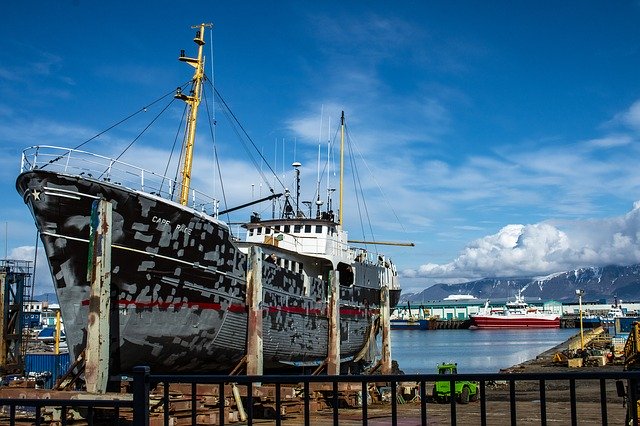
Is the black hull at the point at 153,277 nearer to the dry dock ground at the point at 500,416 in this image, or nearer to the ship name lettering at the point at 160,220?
the ship name lettering at the point at 160,220

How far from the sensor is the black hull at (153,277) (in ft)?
56.9

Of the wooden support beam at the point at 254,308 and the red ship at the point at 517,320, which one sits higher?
the wooden support beam at the point at 254,308

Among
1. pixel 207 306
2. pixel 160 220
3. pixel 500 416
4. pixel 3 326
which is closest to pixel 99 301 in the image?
pixel 160 220

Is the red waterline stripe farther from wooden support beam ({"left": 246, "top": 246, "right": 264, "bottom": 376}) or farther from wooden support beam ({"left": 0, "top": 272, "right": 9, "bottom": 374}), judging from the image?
wooden support beam ({"left": 0, "top": 272, "right": 9, "bottom": 374})

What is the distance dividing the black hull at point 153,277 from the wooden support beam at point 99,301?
116 centimetres

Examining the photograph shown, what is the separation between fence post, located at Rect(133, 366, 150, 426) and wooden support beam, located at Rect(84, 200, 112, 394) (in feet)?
34.0

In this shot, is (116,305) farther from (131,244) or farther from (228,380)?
(228,380)

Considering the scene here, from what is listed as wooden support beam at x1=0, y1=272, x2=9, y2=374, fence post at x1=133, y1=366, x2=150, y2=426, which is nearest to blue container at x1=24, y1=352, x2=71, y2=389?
wooden support beam at x1=0, y1=272, x2=9, y2=374

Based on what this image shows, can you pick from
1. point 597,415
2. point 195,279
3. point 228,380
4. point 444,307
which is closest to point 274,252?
point 195,279

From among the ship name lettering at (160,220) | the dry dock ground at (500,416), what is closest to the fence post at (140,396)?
the dry dock ground at (500,416)

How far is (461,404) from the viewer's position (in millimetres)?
21094

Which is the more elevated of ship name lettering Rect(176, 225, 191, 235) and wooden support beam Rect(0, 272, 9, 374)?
ship name lettering Rect(176, 225, 191, 235)

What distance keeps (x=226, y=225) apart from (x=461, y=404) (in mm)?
8921

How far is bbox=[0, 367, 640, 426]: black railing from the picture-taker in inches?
220
